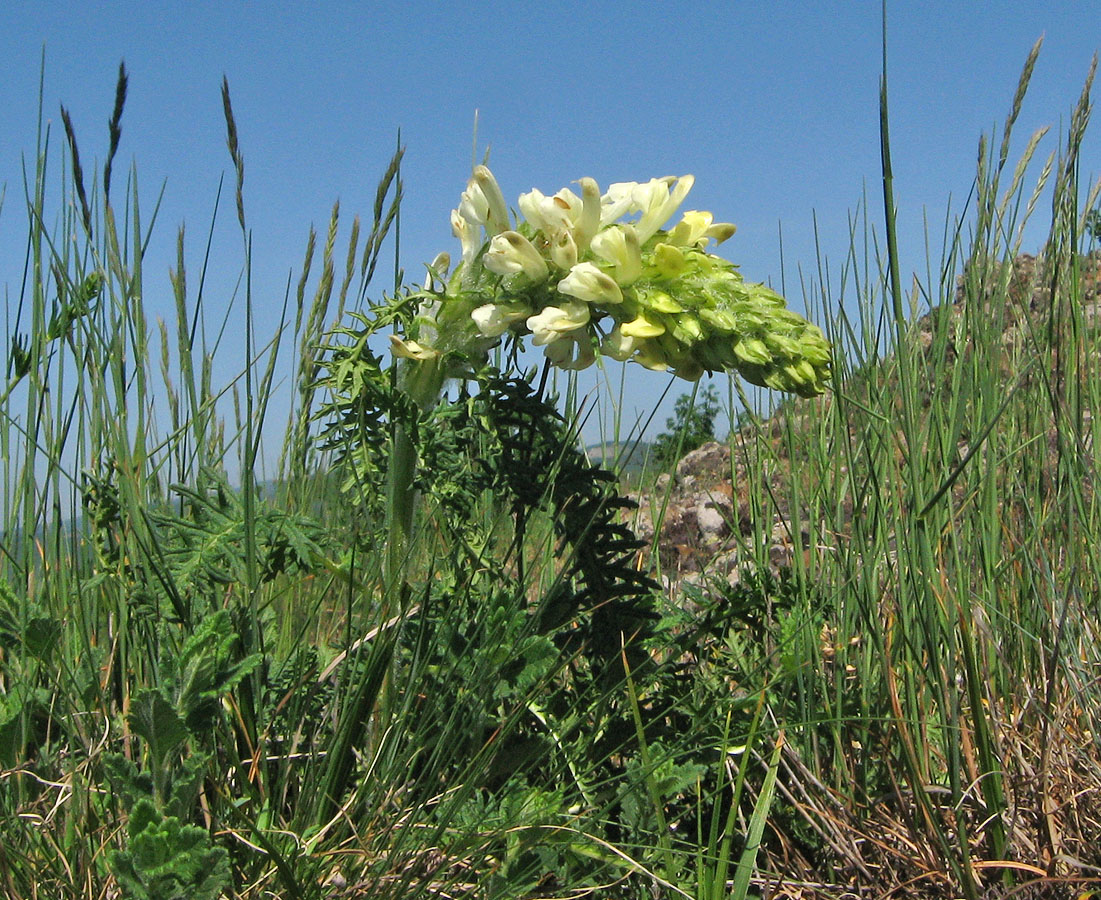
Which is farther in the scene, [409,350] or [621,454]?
Result: [621,454]

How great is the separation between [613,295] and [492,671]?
49cm

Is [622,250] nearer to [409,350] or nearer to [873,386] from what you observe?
[409,350]

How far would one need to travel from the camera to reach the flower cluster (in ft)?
3.55

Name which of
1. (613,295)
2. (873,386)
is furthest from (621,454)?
(613,295)

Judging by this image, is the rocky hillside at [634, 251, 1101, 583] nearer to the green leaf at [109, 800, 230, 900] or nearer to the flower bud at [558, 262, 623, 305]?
the flower bud at [558, 262, 623, 305]

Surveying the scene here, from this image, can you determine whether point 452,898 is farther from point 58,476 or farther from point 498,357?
point 58,476

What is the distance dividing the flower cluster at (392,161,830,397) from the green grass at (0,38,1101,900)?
82 mm

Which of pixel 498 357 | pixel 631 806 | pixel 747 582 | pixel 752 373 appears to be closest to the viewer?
pixel 752 373

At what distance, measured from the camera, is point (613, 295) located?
114 centimetres

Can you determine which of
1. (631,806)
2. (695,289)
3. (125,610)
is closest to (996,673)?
(631,806)

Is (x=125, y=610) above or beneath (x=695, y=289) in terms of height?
beneath

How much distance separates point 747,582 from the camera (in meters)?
1.47

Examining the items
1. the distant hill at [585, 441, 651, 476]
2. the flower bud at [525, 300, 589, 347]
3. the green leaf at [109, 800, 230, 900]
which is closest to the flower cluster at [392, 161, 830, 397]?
the flower bud at [525, 300, 589, 347]

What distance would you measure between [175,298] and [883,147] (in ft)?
3.39
